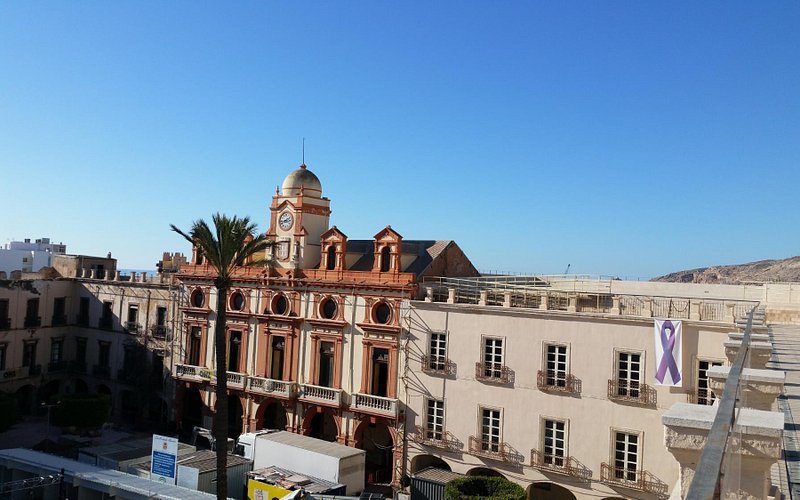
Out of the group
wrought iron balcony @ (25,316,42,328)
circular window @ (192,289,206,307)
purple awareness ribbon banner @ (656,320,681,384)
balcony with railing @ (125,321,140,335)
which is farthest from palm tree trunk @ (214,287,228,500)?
wrought iron balcony @ (25,316,42,328)

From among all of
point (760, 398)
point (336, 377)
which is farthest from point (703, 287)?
point (760, 398)

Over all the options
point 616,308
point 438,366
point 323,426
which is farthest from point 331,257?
point 616,308

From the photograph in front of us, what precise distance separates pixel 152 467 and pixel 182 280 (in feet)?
61.9

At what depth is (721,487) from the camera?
4168 mm

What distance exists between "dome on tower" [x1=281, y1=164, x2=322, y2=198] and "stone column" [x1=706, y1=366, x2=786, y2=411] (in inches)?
1426

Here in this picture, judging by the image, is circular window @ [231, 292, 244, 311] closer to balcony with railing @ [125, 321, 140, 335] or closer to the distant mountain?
balcony with railing @ [125, 321, 140, 335]

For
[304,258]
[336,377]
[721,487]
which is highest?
[304,258]

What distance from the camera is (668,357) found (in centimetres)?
2805

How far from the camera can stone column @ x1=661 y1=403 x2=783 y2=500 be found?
212 inches

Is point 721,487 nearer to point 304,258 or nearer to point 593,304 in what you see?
point 593,304

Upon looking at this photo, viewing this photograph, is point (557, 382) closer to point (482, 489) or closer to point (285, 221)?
point (482, 489)

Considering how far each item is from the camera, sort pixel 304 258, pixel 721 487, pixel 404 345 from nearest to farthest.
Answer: pixel 721 487 → pixel 404 345 → pixel 304 258

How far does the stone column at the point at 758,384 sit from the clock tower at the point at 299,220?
34.9 meters

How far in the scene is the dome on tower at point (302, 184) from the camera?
140 feet
